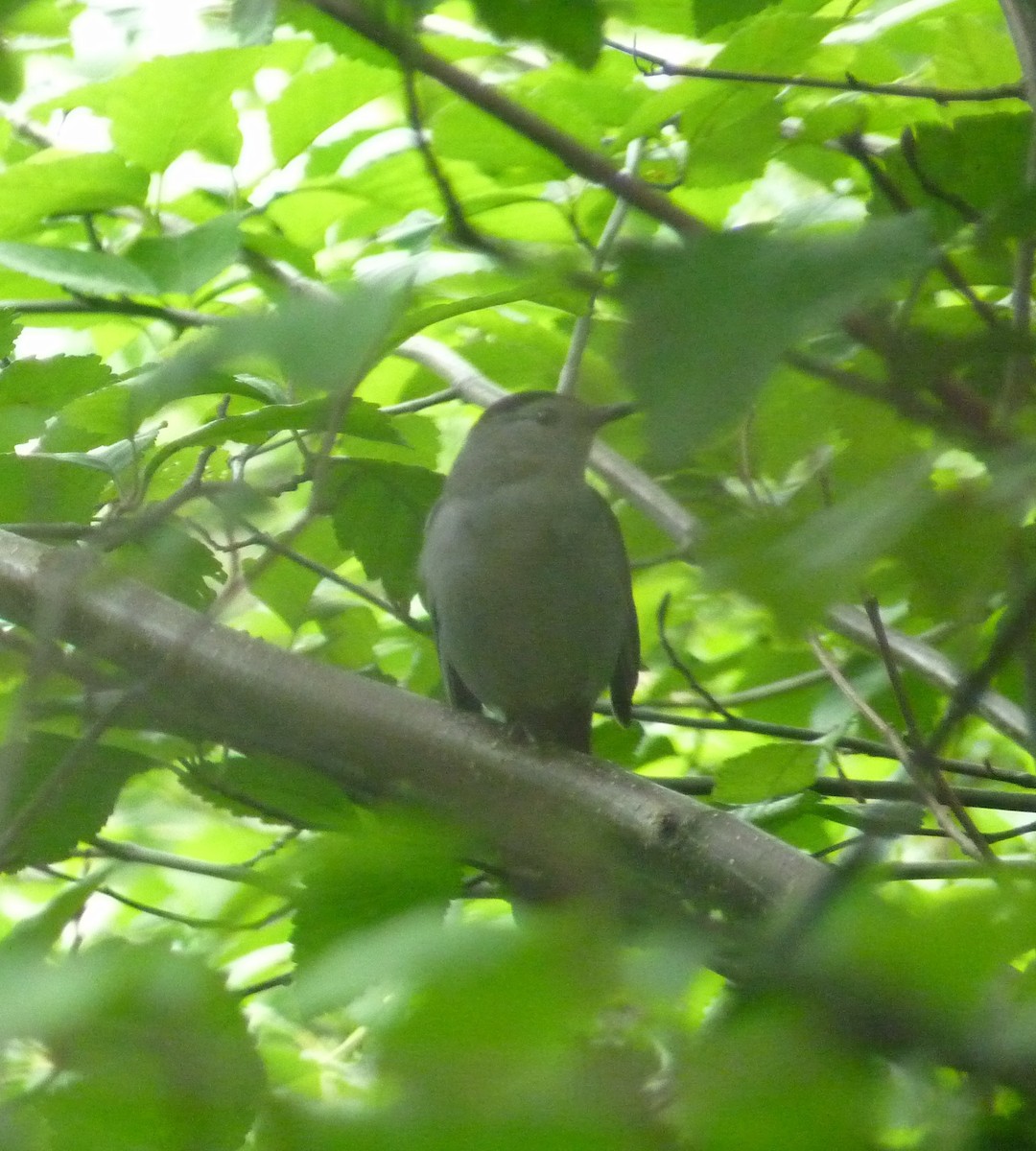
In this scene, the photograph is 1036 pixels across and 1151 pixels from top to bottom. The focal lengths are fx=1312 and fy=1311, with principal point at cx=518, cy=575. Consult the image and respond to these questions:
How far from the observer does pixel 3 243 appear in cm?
196

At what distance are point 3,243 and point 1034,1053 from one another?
73.1 inches

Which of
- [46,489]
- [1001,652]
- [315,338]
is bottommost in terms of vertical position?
[46,489]

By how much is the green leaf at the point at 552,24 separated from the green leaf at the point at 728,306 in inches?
7.4

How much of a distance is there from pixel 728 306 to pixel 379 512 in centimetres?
178

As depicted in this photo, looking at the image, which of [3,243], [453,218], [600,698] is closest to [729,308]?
[453,218]

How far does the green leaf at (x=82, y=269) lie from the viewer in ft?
6.21

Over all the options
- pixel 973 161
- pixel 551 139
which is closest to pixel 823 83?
pixel 973 161

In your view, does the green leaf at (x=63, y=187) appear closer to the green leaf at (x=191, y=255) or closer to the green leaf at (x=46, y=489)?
the green leaf at (x=191, y=255)

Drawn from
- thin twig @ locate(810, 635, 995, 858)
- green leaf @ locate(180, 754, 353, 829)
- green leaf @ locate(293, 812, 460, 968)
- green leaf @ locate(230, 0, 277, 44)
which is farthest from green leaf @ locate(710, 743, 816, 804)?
green leaf @ locate(230, 0, 277, 44)

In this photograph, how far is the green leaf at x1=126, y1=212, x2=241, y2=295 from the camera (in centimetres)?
183

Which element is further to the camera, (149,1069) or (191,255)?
(191,255)

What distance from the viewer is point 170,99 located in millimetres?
2156

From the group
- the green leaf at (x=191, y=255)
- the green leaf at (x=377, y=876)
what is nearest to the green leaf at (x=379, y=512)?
the green leaf at (x=191, y=255)

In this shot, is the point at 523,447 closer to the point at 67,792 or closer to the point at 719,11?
the point at 67,792
